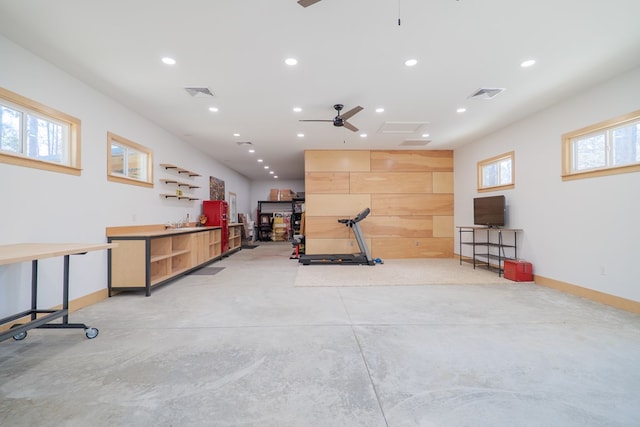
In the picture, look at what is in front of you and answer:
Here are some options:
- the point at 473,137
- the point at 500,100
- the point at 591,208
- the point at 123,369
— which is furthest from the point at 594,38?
the point at 123,369

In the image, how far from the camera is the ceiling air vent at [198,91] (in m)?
3.91

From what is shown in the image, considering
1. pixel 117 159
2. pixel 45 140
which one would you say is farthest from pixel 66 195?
pixel 117 159

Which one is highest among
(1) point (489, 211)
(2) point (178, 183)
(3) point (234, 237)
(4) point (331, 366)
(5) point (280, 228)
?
(2) point (178, 183)

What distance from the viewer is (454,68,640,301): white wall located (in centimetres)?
353

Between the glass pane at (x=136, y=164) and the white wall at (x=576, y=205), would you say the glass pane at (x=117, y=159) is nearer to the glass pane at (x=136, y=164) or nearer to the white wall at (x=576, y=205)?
the glass pane at (x=136, y=164)

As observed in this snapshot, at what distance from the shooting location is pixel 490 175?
6.44 m

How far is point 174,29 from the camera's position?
2.69 m

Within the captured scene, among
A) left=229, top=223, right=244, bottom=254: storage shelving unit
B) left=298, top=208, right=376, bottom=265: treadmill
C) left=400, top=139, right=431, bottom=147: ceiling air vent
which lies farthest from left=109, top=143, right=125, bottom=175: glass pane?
left=400, top=139, right=431, bottom=147: ceiling air vent

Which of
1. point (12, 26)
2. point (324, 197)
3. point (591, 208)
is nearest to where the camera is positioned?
point (12, 26)

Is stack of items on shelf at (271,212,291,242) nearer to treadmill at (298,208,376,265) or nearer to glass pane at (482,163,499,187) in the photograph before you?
treadmill at (298,208,376,265)

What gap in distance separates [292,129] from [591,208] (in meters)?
5.24

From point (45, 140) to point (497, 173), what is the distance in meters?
8.02

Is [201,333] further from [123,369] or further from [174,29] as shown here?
[174,29]

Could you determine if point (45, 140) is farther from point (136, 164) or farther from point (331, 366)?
point (331, 366)
